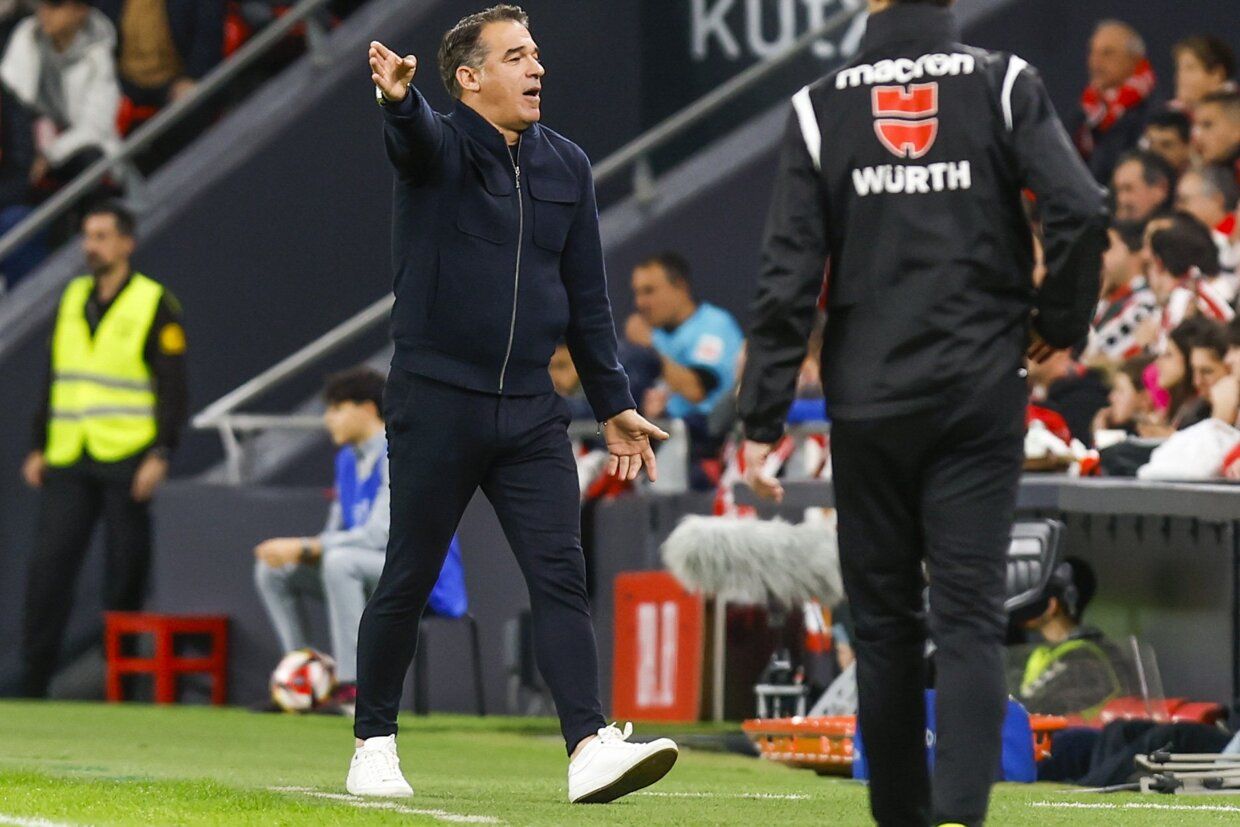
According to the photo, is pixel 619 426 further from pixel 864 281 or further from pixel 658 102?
pixel 658 102

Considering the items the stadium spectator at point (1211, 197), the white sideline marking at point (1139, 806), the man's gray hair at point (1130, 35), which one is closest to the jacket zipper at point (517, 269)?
the white sideline marking at point (1139, 806)

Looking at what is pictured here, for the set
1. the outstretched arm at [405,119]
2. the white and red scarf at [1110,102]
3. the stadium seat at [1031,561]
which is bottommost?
Result: the stadium seat at [1031,561]

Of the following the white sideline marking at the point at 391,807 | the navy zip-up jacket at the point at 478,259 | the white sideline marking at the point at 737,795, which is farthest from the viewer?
the white sideline marking at the point at 737,795

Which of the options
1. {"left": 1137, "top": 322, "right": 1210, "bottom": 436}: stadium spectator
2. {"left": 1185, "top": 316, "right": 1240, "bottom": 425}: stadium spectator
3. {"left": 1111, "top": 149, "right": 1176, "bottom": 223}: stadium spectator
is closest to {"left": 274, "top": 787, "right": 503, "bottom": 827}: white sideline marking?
{"left": 1185, "top": 316, "right": 1240, "bottom": 425}: stadium spectator

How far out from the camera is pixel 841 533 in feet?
17.7

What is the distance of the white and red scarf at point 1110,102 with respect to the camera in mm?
13797

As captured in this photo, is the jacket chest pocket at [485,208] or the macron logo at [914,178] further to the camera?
the jacket chest pocket at [485,208]

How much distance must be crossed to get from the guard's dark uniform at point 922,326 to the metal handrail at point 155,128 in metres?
10.4

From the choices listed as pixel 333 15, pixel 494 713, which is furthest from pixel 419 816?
pixel 333 15

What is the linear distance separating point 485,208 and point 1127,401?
478 cm

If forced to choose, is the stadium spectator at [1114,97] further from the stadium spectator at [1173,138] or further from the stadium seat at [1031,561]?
the stadium seat at [1031,561]

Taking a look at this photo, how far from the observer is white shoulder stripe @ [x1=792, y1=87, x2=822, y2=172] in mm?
5367

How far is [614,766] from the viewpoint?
21.9 ft

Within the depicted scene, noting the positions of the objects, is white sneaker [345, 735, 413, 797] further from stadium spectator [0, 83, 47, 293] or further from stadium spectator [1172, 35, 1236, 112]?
stadium spectator [0, 83, 47, 293]
